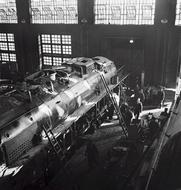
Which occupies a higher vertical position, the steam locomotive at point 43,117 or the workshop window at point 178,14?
the workshop window at point 178,14

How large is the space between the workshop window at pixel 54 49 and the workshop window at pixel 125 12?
11.0 ft

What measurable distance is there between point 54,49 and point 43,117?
13.2 m

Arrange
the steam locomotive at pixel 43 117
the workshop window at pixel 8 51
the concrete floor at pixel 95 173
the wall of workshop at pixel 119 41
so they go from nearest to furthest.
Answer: the steam locomotive at pixel 43 117, the concrete floor at pixel 95 173, the wall of workshop at pixel 119 41, the workshop window at pixel 8 51

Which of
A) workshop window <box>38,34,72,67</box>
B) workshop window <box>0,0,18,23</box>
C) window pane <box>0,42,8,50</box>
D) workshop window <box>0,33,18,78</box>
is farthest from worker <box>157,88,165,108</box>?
window pane <box>0,42,8,50</box>

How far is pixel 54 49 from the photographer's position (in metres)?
23.2

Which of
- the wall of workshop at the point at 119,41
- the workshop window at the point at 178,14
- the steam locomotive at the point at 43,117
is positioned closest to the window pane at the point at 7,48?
the wall of workshop at the point at 119,41

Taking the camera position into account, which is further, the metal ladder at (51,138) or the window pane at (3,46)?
the window pane at (3,46)

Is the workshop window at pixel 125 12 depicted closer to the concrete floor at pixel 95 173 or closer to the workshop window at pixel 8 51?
the workshop window at pixel 8 51

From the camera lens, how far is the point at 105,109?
1678 centimetres

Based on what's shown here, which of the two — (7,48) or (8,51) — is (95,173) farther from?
(7,48)

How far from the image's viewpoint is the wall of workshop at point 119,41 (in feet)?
63.0

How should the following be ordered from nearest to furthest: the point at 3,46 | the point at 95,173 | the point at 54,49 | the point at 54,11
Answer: the point at 95,173, the point at 54,11, the point at 54,49, the point at 3,46

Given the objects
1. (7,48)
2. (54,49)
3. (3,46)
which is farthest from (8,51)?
(54,49)

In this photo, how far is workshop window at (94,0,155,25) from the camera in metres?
19.4
